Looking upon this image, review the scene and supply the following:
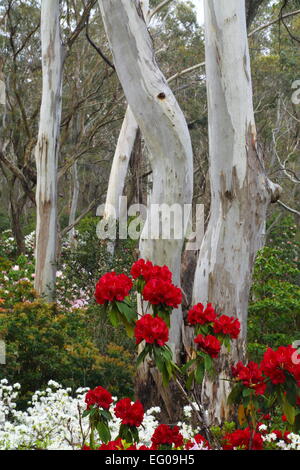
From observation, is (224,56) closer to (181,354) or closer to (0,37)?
(181,354)

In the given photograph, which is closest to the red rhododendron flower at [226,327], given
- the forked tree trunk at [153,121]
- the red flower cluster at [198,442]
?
the red flower cluster at [198,442]

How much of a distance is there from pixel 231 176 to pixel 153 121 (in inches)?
29.9

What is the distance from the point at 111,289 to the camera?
2.73m

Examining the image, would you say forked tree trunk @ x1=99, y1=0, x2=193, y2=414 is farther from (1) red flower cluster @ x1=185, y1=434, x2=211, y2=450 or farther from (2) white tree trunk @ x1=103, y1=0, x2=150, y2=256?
A: (2) white tree trunk @ x1=103, y1=0, x2=150, y2=256

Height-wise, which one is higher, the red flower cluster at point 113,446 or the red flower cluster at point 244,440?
the red flower cluster at point 113,446

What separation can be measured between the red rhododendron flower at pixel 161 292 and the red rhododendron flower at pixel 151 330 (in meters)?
0.16

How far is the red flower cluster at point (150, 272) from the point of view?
2816 millimetres

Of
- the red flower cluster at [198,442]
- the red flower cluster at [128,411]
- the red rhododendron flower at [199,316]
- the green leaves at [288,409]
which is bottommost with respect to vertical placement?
the red flower cluster at [198,442]

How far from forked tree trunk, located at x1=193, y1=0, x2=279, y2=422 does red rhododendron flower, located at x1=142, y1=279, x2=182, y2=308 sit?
2.67 meters

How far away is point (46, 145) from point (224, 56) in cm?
489

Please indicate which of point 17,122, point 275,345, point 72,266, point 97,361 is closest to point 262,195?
point 275,345

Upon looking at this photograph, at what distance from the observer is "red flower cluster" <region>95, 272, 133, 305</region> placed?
8.96 ft

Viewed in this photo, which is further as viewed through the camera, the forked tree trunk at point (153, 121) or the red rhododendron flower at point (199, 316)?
the forked tree trunk at point (153, 121)

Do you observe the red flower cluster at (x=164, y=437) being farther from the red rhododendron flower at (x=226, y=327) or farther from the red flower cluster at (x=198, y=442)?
the red rhododendron flower at (x=226, y=327)
